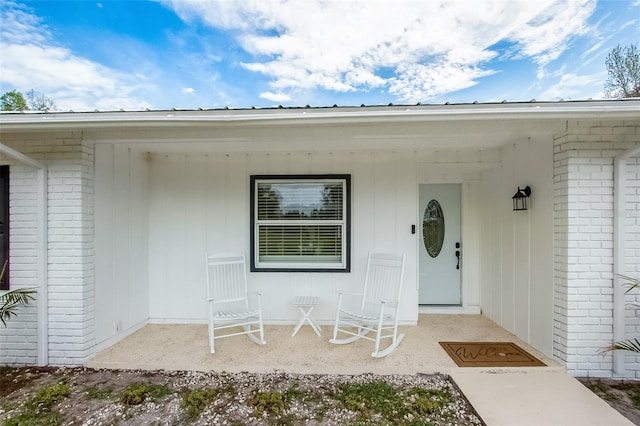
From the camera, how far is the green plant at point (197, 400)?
2.19 m

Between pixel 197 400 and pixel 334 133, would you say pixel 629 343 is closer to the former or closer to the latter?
pixel 334 133

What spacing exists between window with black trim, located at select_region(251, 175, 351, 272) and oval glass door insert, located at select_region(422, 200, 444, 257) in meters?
1.43

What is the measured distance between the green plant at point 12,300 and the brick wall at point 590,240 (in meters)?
5.15

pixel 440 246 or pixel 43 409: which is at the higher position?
pixel 440 246

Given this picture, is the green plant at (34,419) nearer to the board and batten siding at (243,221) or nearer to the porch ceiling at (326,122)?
the board and batten siding at (243,221)

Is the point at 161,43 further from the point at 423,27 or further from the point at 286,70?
the point at 423,27

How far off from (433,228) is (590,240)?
194 centimetres

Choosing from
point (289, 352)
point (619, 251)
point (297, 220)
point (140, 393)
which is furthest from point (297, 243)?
point (619, 251)

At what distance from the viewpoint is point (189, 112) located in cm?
257

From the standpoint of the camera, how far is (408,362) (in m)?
2.85

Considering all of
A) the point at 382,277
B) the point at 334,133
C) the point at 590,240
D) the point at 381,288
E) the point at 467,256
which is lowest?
the point at 381,288

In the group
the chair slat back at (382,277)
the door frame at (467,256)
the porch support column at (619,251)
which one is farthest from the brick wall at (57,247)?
the porch support column at (619,251)

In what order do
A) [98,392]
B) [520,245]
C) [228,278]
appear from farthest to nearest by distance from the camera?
1. [228,278]
2. [520,245]
3. [98,392]

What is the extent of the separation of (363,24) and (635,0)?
6.05 meters
